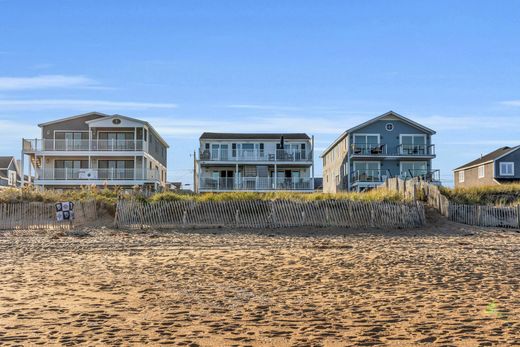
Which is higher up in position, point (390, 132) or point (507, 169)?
point (390, 132)

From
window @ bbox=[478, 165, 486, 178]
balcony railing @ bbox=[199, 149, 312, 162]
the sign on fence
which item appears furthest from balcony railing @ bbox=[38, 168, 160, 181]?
window @ bbox=[478, 165, 486, 178]

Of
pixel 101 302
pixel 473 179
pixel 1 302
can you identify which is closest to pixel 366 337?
pixel 101 302

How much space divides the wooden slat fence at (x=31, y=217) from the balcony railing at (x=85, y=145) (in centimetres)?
1778

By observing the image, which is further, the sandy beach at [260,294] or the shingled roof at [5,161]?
the shingled roof at [5,161]

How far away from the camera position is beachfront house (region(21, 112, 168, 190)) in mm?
41656

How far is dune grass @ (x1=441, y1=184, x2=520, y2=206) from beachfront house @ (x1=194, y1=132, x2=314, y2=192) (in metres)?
16.4

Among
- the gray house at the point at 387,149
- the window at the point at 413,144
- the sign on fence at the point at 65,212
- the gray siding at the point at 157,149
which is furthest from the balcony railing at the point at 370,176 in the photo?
the sign on fence at the point at 65,212

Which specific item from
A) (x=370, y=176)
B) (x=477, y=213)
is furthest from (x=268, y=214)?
(x=370, y=176)

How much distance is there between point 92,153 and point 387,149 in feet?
76.1

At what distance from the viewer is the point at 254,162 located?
148ft

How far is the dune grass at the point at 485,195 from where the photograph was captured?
27344 millimetres

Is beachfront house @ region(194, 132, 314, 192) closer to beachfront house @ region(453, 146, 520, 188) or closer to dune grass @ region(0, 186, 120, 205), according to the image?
beachfront house @ region(453, 146, 520, 188)

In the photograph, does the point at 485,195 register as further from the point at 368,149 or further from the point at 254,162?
the point at 254,162

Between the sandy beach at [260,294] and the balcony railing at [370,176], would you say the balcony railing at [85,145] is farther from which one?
the sandy beach at [260,294]
